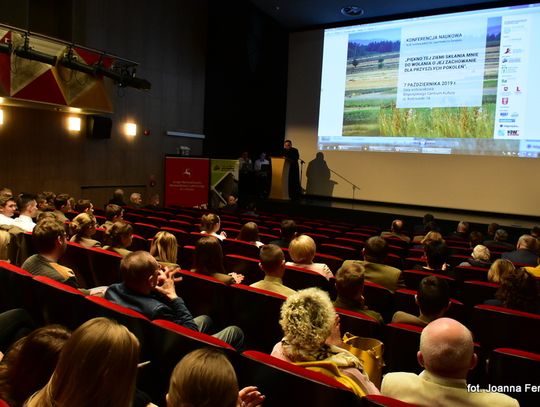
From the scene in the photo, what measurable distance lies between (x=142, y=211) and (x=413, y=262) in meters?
4.58

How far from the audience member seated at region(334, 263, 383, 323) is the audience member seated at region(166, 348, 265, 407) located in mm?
1569

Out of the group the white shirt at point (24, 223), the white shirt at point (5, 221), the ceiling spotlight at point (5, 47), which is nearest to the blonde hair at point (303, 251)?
the white shirt at point (24, 223)

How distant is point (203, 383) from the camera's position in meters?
1.18

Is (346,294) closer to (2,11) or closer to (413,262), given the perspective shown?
(413,262)

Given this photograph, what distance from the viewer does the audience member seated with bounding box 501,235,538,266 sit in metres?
4.77

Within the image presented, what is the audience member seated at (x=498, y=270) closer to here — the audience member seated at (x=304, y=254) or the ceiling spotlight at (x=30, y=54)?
the audience member seated at (x=304, y=254)

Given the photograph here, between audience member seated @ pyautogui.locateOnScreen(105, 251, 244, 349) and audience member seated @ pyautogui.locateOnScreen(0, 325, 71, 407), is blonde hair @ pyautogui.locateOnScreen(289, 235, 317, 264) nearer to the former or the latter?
audience member seated @ pyautogui.locateOnScreen(105, 251, 244, 349)

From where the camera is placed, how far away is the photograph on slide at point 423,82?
982 centimetres

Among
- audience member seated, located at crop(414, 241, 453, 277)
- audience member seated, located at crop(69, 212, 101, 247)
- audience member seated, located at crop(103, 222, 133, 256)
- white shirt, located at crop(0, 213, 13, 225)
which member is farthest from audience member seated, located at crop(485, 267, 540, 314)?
white shirt, located at crop(0, 213, 13, 225)

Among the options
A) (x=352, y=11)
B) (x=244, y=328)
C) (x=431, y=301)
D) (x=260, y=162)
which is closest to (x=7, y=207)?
(x=244, y=328)

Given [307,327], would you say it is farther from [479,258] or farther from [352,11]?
[352,11]

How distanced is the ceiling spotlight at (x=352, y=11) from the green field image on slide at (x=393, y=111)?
1.06 m

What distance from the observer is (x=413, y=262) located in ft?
15.1

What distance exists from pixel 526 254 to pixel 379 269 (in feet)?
7.11
